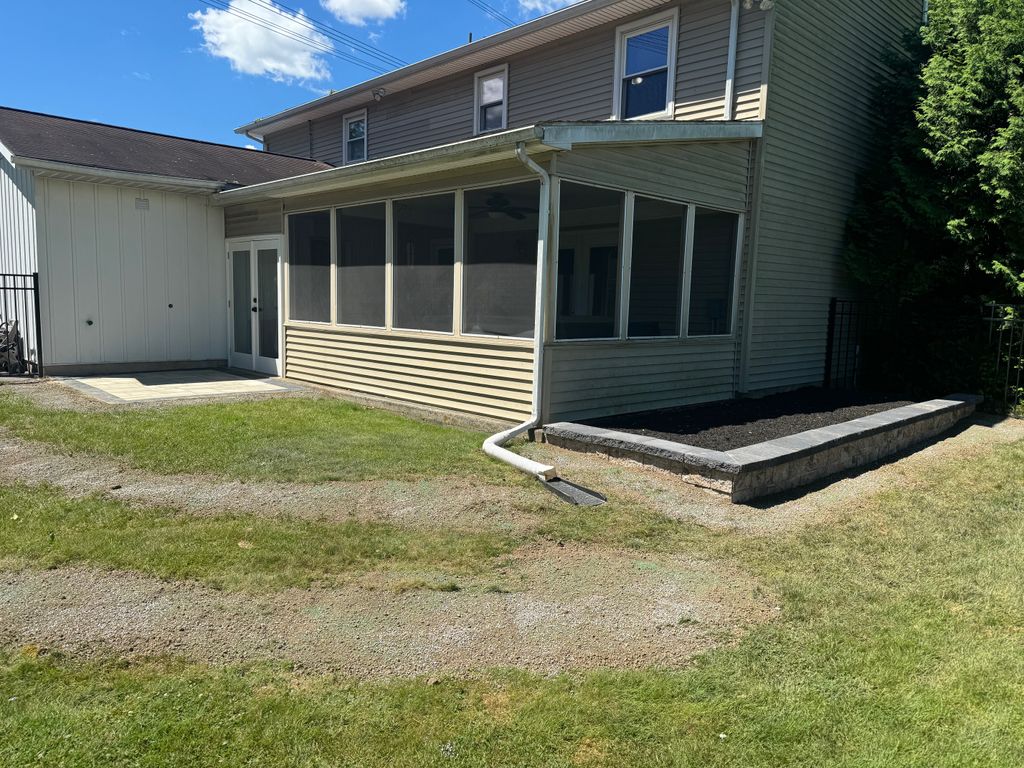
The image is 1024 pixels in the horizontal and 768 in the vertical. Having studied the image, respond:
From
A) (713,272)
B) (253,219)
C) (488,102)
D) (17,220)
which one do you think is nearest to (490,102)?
(488,102)

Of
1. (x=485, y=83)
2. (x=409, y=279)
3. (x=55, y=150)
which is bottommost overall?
(x=409, y=279)

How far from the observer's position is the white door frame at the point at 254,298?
10242mm

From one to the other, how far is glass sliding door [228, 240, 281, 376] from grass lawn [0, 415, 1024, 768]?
27.3ft

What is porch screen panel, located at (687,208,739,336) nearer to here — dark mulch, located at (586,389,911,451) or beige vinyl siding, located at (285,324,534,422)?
dark mulch, located at (586,389,911,451)

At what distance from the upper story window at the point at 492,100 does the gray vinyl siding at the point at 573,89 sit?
0.13 m

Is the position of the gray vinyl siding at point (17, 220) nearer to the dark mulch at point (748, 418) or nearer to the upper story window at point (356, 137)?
the upper story window at point (356, 137)

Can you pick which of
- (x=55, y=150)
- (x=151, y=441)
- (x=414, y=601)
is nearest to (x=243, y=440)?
(x=151, y=441)

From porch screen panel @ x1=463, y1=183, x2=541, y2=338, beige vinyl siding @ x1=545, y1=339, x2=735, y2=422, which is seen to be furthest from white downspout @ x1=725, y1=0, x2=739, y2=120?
porch screen panel @ x1=463, y1=183, x2=541, y2=338

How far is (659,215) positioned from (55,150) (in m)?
8.47

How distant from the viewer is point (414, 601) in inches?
132

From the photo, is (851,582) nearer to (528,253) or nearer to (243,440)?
(528,253)

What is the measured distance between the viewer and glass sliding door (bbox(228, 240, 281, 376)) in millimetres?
10492

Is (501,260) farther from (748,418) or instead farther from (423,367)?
(748,418)

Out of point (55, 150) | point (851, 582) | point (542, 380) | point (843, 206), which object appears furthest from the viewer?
point (843, 206)
